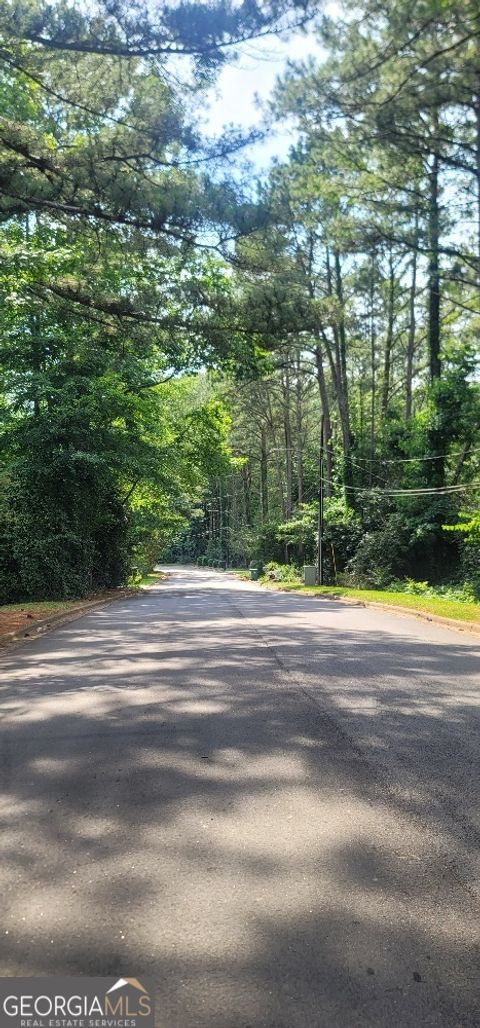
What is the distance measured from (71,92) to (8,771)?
29.4 feet

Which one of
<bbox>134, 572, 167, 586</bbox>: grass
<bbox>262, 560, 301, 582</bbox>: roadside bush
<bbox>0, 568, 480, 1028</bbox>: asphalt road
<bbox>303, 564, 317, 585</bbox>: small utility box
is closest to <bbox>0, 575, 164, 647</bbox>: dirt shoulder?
<bbox>0, 568, 480, 1028</bbox>: asphalt road

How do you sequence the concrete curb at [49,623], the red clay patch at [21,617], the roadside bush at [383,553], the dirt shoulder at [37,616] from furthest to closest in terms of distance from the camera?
the roadside bush at [383,553]
the red clay patch at [21,617]
the dirt shoulder at [37,616]
the concrete curb at [49,623]

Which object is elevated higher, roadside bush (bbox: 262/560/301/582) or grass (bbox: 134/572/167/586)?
roadside bush (bbox: 262/560/301/582)

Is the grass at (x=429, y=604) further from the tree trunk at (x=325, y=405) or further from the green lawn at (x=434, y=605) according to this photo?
the tree trunk at (x=325, y=405)

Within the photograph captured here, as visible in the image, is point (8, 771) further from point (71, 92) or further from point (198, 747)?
point (71, 92)

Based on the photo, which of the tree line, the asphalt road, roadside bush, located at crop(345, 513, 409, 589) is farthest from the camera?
roadside bush, located at crop(345, 513, 409, 589)

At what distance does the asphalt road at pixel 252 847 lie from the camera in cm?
243

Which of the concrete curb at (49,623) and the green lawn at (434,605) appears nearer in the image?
the concrete curb at (49,623)

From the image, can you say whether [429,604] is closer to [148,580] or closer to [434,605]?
[434,605]

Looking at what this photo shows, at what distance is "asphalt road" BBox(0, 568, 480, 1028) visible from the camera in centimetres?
243

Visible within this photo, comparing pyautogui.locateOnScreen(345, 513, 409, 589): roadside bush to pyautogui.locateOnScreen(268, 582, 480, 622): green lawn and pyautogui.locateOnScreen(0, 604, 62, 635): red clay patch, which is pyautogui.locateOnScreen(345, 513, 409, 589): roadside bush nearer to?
pyautogui.locateOnScreen(268, 582, 480, 622): green lawn

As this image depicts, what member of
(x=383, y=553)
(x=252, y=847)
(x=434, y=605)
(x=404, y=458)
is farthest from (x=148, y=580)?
(x=252, y=847)

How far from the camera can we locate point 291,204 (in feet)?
35.8

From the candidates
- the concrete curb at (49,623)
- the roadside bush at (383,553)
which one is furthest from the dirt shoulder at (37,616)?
the roadside bush at (383,553)
